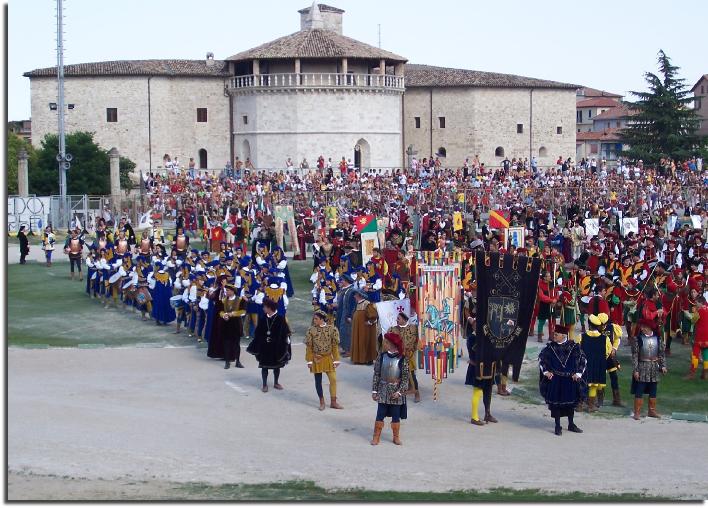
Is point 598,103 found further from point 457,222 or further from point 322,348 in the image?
point 322,348

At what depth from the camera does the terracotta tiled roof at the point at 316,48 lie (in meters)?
72.0

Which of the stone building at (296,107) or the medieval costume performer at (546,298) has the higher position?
the stone building at (296,107)

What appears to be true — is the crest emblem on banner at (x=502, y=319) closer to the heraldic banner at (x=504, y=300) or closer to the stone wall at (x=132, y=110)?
the heraldic banner at (x=504, y=300)

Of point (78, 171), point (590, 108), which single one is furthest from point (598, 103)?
point (78, 171)

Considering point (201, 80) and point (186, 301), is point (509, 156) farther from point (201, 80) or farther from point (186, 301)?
point (186, 301)

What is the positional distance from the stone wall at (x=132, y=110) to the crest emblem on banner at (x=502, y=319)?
202 ft

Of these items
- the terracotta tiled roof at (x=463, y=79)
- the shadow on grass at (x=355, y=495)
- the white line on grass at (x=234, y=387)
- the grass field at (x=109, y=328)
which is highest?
the terracotta tiled roof at (x=463, y=79)

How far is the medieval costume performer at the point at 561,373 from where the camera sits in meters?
15.1

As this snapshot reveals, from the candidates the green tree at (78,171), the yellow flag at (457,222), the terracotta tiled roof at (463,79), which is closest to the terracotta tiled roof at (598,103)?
the terracotta tiled roof at (463,79)

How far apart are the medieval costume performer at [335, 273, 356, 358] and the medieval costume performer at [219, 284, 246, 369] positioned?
1884 mm

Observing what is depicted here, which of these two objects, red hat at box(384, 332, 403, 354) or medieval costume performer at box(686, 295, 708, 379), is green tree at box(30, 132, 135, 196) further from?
red hat at box(384, 332, 403, 354)

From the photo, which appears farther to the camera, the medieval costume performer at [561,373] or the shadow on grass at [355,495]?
the medieval costume performer at [561,373]

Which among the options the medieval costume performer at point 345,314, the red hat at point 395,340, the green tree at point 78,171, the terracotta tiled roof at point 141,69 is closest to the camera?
the red hat at point 395,340

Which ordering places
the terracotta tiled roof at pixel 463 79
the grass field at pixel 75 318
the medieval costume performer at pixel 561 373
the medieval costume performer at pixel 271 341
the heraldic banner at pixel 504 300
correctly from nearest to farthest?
the medieval costume performer at pixel 561 373, the heraldic banner at pixel 504 300, the medieval costume performer at pixel 271 341, the grass field at pixel 75 318, the terracotta tiled roof at pixel 463 79
